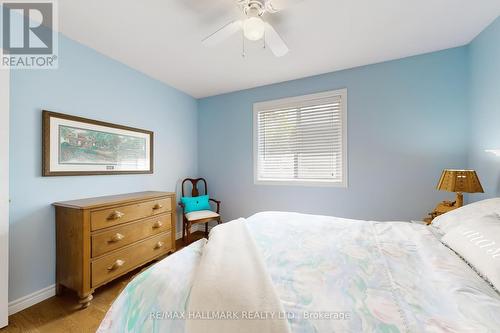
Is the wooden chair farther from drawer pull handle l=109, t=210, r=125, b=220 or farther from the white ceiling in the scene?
the white ceiling

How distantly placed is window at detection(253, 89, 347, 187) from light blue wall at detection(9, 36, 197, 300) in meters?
1.63

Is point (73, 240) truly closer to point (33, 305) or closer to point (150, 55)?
point (33, 305)

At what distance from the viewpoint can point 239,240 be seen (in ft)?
3.84

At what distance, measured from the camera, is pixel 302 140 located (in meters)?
3.00

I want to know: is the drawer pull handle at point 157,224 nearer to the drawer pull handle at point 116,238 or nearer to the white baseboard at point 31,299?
the drawer pull handle at point 116,238

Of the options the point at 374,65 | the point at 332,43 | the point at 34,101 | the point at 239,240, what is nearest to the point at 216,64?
the point at 332,43

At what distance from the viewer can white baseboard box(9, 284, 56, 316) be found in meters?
1.66

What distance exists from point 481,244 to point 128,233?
259 cm

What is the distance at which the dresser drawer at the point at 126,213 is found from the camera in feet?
5.94

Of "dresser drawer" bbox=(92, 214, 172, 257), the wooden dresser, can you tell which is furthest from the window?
the wooden dresser

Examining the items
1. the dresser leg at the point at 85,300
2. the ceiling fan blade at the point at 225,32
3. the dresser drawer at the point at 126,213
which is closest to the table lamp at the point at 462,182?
the ceiling fan blade at the point at 225,32

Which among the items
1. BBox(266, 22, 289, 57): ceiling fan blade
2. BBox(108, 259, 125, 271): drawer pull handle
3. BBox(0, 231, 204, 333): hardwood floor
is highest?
BBox(266, 22, 289, 57): ceiling fan blade

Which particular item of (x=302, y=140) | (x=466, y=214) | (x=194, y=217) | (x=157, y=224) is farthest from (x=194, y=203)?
(x=466, y=214)

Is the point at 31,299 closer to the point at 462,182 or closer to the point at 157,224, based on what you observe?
the point at 157,224
